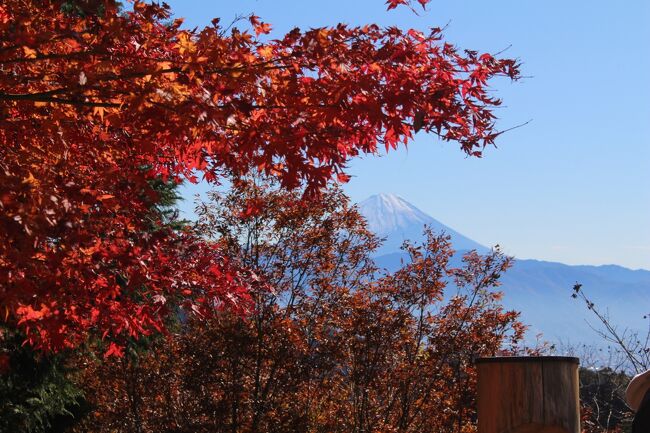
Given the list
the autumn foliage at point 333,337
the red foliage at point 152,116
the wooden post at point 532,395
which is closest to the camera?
the wooden post at point 532,395

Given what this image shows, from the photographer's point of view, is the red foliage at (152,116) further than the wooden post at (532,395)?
Yes

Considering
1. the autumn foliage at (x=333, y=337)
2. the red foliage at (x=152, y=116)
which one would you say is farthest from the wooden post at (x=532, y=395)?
the autumn foliage at (x=333, y=337)

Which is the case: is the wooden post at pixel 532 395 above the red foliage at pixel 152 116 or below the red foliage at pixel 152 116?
below

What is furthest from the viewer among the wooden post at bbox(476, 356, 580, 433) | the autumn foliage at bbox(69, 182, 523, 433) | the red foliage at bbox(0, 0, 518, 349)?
the autumn foliage at bbox(69, 182, 523, 433)

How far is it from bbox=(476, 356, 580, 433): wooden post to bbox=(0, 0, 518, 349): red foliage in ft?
7.60

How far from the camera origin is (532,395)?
2822mm

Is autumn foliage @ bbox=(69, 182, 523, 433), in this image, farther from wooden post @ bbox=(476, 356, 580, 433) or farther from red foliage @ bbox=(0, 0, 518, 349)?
wooden post @ bbox=(476, 356, 580, 433)

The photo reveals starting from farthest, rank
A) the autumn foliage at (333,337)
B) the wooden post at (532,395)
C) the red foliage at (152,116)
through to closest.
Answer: the autumn foliage at (333,337) → the red foliage at (152,116) → the wooden post at (532,395)

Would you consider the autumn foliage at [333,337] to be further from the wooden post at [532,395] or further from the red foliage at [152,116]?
the wooden post at [532,395]

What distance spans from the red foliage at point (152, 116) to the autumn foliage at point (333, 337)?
14.0ft

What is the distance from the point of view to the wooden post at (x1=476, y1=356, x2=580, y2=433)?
282 cm

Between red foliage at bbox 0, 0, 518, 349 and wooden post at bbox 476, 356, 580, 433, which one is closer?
wooden post at bbox 476, 356, 580, 433

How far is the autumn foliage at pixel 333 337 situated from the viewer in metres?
11.2

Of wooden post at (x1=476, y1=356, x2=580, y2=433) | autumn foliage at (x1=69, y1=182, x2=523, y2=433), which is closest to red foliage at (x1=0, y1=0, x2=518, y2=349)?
wooden post at (x1=476, y1=356, x2=580, y2=433)
